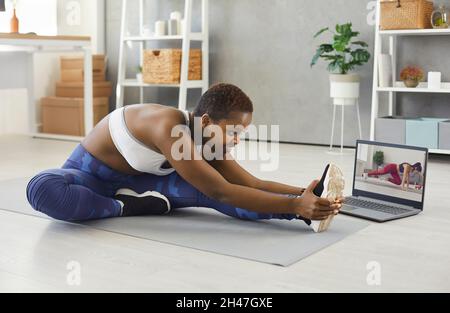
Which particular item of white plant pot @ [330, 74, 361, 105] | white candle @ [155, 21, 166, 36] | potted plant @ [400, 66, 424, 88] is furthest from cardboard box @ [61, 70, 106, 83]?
potted plant @ [400, 66, 424, 88]

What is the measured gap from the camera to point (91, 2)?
227 inches

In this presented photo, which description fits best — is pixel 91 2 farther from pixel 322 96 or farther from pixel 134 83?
pixel 322 96

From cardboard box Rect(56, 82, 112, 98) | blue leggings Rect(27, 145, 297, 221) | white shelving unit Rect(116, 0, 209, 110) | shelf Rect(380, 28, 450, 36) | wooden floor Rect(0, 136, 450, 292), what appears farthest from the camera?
cardboard box Rect(56, 82, 112, 98)


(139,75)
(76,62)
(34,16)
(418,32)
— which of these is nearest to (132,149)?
(418,32)

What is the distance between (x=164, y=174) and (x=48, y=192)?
440mm

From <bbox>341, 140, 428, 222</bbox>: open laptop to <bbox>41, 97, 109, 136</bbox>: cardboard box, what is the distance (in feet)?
9.48

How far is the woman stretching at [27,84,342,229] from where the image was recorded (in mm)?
2135

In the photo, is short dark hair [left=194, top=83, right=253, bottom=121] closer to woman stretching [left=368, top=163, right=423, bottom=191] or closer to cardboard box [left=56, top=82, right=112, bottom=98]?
woman stretching [left=368, top=163, right=423, bottom=191]

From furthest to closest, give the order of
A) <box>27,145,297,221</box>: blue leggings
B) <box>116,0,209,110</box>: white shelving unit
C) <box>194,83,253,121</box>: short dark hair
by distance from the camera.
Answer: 1. <box>116,0,209,110</box>: white shelving unit
2. <box>27,145,297,221</box>: blue leggings
3. <box>194,83,253,121</box>: short dark hair

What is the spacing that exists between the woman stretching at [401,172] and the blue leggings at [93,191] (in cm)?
59

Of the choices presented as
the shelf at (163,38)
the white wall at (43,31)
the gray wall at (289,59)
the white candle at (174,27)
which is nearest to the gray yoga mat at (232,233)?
the gray wall at (289,59)

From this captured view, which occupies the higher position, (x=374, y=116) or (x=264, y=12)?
(x=264, y=12)
